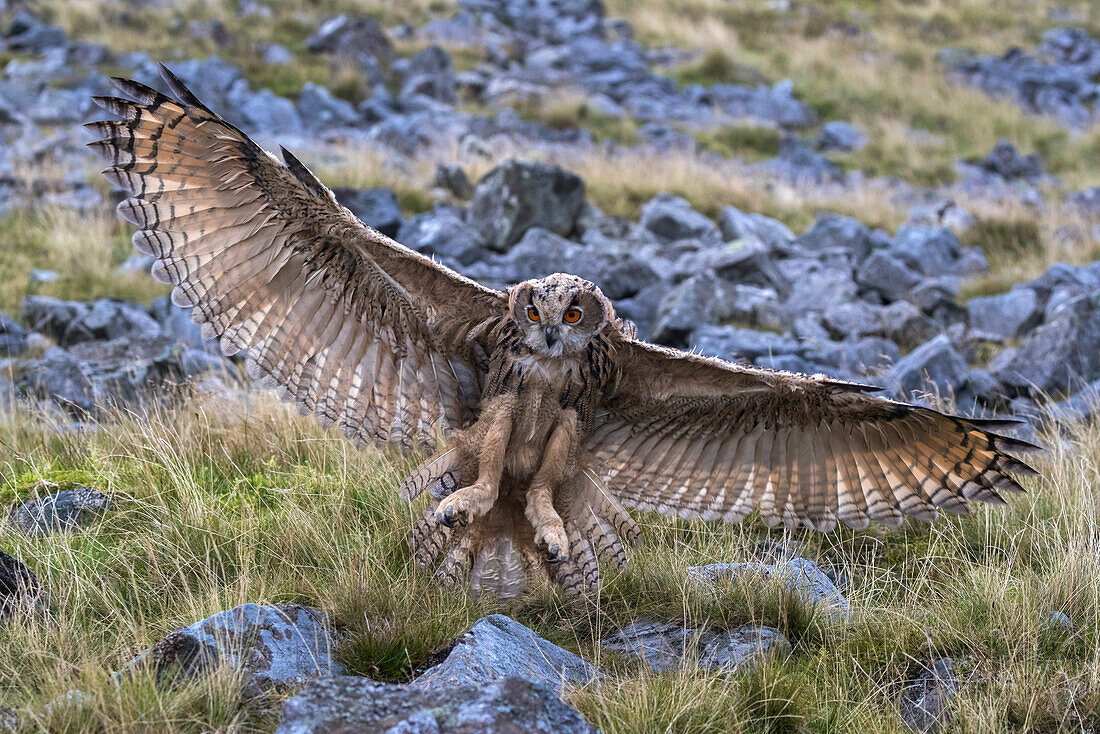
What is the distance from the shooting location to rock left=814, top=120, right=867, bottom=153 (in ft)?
57.2

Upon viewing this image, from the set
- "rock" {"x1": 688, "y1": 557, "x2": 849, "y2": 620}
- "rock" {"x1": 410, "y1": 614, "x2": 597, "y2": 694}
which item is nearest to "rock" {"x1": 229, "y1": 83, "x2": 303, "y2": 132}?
"rock" {"x1": 688, "y1": 557, "x2": 849, "y2": 620}

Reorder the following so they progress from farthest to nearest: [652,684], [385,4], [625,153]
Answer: [385,4] < [625,153] < [652,684]

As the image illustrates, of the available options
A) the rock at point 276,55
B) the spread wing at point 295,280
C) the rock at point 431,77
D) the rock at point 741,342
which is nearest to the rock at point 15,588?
the spread wing at point 295,280

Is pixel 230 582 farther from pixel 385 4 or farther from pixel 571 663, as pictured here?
pixel 385 4

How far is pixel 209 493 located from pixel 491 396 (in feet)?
5.70

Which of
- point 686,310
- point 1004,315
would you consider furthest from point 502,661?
point 1004,315

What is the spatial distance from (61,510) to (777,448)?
3215 millimetres

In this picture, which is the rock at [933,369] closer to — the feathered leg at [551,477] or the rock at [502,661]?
the feathered leg at [551,477]

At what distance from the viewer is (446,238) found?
30.7 ft

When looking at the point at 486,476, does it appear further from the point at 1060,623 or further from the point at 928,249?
the point at 928,249

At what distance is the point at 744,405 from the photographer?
13.3 feet

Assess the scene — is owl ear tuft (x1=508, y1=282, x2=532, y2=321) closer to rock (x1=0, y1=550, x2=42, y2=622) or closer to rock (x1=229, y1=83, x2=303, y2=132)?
rock (x1=0, y1=550, x2=42, y2=622)

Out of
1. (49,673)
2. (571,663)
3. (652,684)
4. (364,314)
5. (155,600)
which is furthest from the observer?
(364,314)

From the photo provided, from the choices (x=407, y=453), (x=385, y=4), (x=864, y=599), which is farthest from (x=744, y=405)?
(x=385, y=4)
